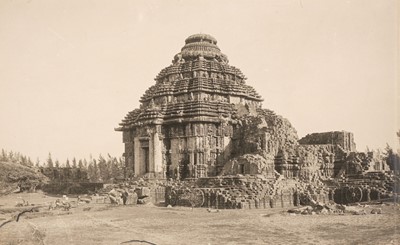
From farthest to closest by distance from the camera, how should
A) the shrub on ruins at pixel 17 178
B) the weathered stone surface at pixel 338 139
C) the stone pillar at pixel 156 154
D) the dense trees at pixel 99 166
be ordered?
the dense trees at pixel 99 166, the shrub on ruins at pixel 17 178, the weathered stone surface at pixel 338 139, the stone pillar at pixel 156 154

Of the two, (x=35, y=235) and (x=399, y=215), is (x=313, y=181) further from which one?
(x=35, y=235)

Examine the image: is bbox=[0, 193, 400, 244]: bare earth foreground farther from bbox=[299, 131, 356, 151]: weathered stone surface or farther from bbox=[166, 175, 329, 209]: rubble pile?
bbox=[299, 131, 356, 151]: weathered stone surface

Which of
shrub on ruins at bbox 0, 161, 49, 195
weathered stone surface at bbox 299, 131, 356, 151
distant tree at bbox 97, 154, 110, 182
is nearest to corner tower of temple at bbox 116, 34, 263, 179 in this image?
weathered stone surface at bbox 299, 131, 356, 151

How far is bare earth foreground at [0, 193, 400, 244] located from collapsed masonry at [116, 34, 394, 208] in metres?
9.24

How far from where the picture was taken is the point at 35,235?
48.0 feet

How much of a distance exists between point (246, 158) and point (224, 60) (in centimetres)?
1488

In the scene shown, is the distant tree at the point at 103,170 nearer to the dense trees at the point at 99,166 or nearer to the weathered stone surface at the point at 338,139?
the dense trees at the point at 99,166

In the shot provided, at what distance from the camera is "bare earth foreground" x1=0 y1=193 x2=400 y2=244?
1380cm

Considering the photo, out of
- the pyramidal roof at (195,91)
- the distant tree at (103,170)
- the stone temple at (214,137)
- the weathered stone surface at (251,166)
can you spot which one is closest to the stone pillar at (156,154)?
the stone temple at (214,137)

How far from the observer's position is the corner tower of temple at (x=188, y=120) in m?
33.1

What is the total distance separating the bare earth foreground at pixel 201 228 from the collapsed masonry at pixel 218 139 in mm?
9241

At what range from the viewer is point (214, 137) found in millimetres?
33438

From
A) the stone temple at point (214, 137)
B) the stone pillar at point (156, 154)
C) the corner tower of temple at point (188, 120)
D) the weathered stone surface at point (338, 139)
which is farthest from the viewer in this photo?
the weathered stone surface at point (338, 139)

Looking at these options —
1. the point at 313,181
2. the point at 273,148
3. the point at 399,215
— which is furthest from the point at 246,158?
the point at 399,215
